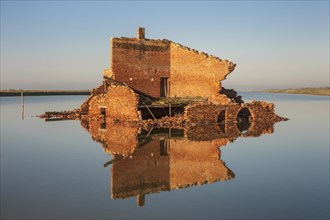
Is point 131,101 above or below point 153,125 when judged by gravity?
above

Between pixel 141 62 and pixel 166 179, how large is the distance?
20.2 m

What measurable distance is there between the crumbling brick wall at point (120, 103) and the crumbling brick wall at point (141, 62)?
2250 millimetres

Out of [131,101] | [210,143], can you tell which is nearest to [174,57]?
[131,101]

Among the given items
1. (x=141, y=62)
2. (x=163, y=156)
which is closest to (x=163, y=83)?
(x=141, y=62)

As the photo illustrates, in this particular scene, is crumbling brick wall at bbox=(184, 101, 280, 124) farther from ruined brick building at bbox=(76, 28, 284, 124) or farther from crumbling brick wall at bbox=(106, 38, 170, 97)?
crumbling brick wall at bbox=(106, 38, 170, 97)

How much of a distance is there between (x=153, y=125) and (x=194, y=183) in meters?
14.8

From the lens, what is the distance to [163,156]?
47.4ft

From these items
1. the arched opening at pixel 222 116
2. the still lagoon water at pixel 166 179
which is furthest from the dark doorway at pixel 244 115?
the still lagoon water at pixel 166 179

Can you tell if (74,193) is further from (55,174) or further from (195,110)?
(195,110)

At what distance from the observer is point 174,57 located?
103ft

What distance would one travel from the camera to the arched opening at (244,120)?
25.1m

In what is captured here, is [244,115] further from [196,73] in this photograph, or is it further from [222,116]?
[196,73]

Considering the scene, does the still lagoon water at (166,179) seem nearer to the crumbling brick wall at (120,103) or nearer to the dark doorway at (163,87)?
the crumbling brick wall at (120,103)

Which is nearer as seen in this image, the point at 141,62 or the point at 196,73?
the point at 141,62
